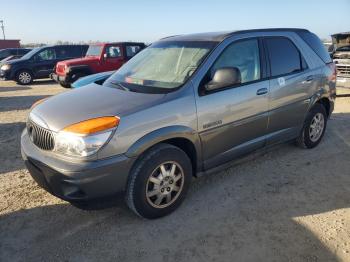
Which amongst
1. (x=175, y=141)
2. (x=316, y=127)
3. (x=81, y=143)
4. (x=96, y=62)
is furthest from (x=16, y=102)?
(x=316, y=127)

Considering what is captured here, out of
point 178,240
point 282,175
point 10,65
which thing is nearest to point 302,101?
point 282,175

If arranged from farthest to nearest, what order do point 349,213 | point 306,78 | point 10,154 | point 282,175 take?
point 10,154, point 306,78, point 282,175, point 349,213

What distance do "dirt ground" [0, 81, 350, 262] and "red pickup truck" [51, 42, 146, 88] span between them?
8319 millimetres

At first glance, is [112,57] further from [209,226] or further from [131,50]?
[209,226]

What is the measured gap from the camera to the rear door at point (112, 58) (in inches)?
501

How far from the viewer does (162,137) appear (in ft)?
10.4

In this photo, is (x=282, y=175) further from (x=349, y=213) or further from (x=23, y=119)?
(x=23, y=119)

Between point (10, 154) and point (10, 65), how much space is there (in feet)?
37.0

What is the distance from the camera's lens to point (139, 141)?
9.95 ft

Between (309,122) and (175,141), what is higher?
(175,141)

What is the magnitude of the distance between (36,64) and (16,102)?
553 cm

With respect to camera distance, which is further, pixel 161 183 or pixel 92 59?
pixel 92 59

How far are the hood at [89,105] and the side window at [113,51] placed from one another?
31.0 feet

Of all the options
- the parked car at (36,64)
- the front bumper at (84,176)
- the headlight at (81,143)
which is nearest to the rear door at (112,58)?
the parked car at (36,64)
